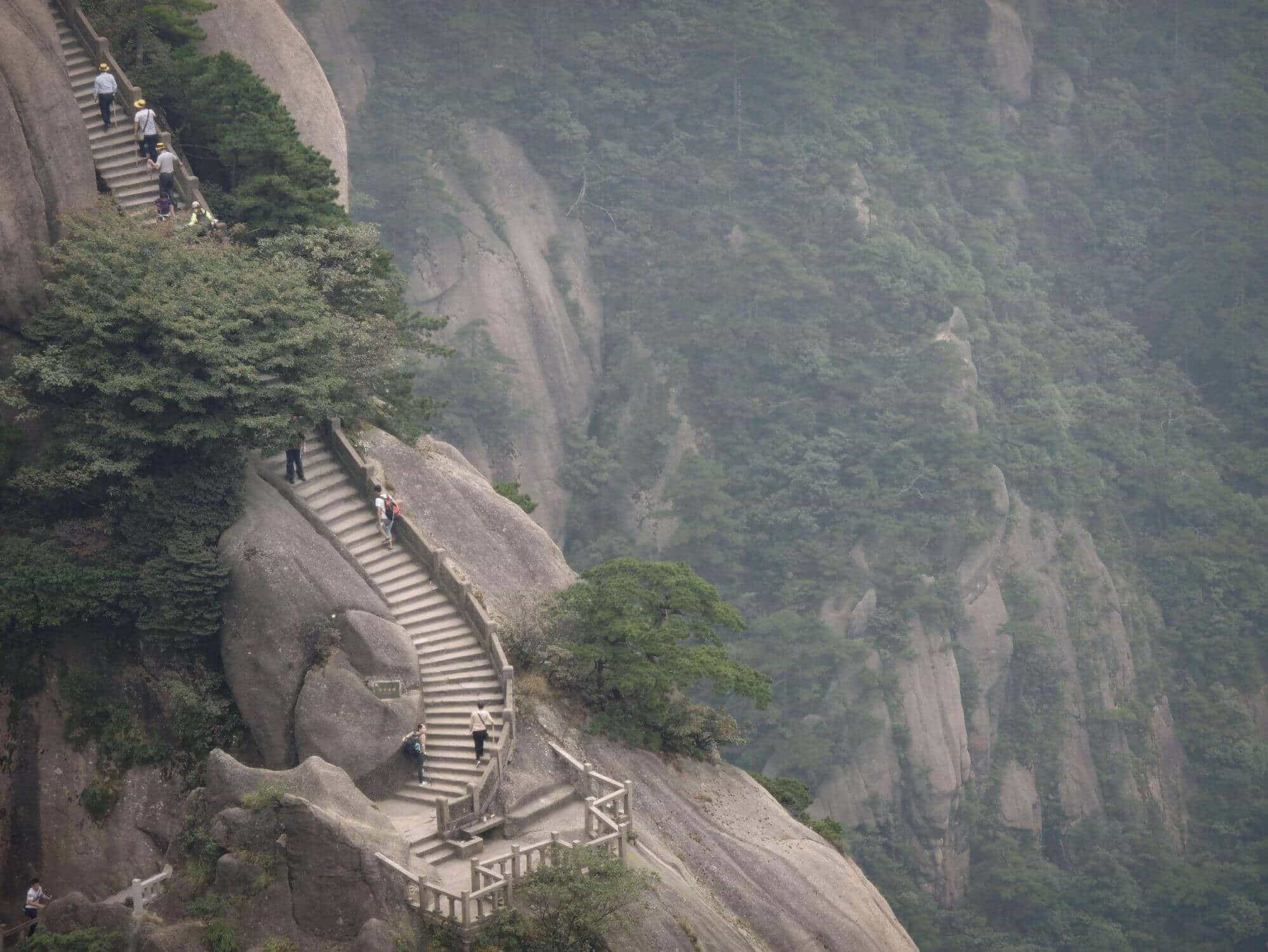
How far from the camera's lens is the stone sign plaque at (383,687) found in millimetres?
34656

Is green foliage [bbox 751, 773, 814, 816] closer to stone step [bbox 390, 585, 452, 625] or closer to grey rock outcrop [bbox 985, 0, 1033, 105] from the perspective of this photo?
stone step [bbox 390, 585, 452, 625]

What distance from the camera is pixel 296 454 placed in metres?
38.1

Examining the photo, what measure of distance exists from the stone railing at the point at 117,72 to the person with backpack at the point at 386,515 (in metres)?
10.2

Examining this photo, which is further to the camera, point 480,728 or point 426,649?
point 426,649

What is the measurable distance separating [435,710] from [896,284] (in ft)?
209

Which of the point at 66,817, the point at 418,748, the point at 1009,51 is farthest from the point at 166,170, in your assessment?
the point at 1009,51

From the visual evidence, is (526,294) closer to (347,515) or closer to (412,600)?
(347,515)

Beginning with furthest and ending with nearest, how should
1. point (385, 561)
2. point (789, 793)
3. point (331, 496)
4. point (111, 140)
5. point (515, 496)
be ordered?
1. point (515, 496)
2. point (789, 793)
3. point (111, 140)
4. point (331, 496)
5. point (385, 561)

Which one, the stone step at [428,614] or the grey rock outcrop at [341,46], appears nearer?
the stone step at [428,614]

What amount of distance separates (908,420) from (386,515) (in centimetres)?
5634

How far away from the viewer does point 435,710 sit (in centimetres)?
3584

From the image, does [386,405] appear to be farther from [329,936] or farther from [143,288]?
[329,936]

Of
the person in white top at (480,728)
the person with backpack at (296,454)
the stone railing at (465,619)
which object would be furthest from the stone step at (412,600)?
the person in white top at (480,728)

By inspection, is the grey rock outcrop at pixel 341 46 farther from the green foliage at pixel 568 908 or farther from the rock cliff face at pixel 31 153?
the green foliage at pixel 568 908
